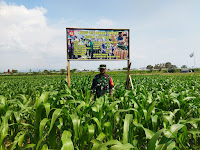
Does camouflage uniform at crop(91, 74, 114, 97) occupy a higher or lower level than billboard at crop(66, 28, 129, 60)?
lower

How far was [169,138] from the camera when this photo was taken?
58.0 inches

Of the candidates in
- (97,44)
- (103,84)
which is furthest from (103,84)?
(97,44)

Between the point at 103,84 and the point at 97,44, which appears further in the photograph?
the point at 97,44

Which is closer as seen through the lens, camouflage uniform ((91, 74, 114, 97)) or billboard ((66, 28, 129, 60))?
camouflage uniform ((91, 74, 114, 97))

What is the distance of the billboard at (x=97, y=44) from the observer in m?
6.71

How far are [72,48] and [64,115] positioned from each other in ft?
15.4

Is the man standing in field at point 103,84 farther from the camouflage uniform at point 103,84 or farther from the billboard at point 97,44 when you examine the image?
the billboard at point 97,44

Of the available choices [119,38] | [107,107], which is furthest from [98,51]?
[107,107]

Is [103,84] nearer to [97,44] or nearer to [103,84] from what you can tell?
[103,84]

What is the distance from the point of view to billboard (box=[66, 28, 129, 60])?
671 centimetres

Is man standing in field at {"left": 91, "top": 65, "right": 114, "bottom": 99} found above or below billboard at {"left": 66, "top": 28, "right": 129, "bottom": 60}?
below

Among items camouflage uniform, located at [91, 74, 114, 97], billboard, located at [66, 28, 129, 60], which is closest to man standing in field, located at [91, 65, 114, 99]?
camouflage uniform, located at [91, 74, 114, 97]

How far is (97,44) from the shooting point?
22.6ft

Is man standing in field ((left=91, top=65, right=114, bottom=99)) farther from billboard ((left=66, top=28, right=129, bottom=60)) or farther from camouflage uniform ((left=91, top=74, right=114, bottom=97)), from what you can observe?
billboard ((left=66, top=28, right=129, bottom=60))
